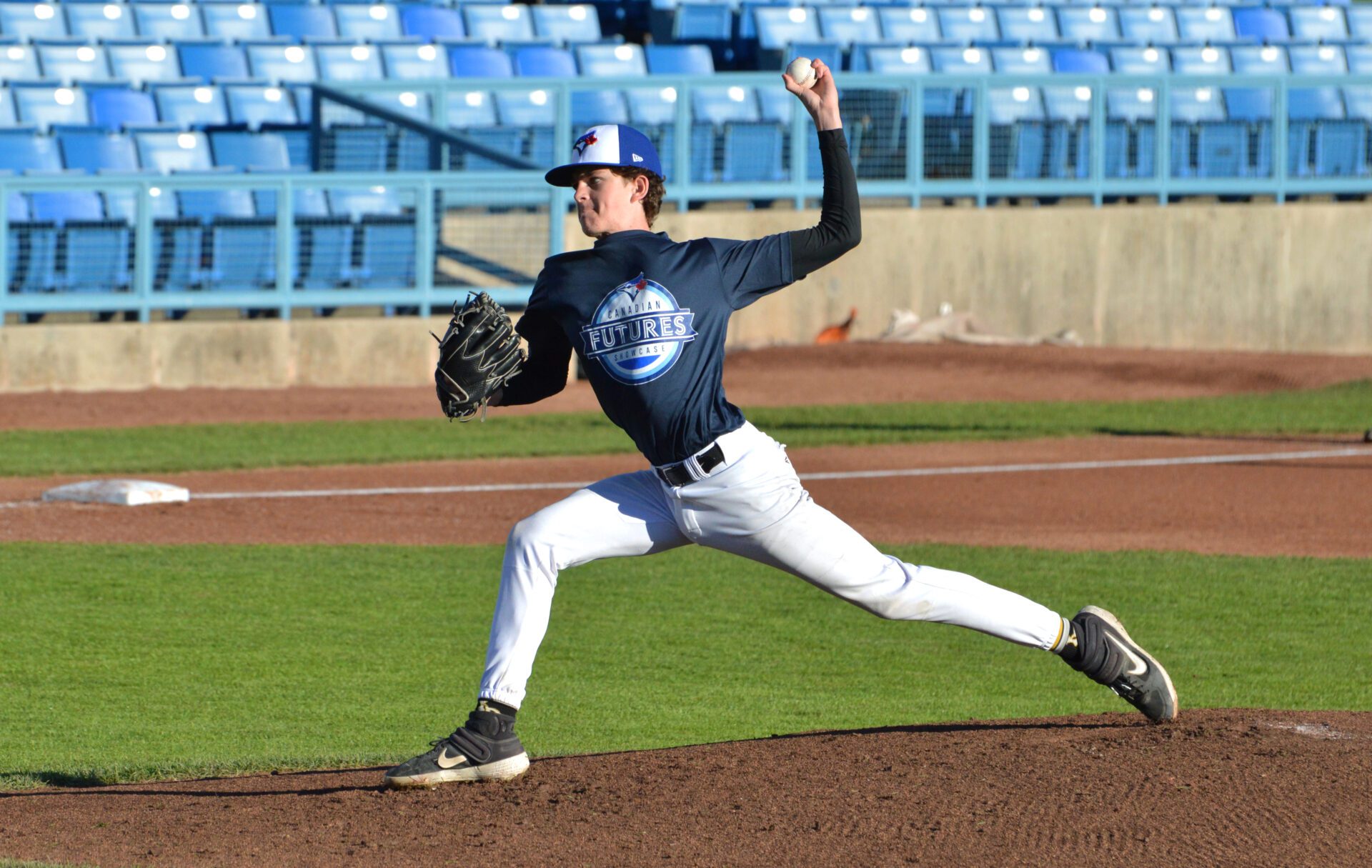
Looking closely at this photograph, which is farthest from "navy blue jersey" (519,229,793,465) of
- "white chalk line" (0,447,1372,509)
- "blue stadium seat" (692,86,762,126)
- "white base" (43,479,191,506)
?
"blue stadium seat" (692,86,762,126)

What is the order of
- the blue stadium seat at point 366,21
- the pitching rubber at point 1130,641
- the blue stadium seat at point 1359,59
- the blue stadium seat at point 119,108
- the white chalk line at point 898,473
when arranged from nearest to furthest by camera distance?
1. the pitching rubber at point 1130,641
2. the white chalk line at point 898,473
3. the blue stadium seat at point 119,108
4. the blue stadium seat at point 366,21
5. the blue stadium seat at point 1359,59

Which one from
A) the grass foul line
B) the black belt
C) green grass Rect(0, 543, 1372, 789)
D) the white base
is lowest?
the grass foul line

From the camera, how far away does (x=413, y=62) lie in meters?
20.3

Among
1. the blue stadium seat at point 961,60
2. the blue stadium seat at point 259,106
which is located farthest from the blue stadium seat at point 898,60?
the blue stadium seat at point 259,106

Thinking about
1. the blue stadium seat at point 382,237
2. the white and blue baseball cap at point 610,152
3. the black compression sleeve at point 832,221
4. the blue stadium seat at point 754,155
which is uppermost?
the white and blue baseball cap at point 610,152

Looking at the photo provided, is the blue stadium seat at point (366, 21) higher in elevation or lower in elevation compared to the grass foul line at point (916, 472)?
higher

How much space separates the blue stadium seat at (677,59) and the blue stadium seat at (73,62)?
6.50m

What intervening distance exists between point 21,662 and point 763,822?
13.2ft

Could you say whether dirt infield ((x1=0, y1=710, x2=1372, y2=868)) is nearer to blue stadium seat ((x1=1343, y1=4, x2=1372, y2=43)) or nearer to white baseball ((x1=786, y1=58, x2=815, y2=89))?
white baseball ((x1=786, y1=58, x2=815, y2=89))

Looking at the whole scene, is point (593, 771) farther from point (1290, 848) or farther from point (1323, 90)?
point (1323, 90)

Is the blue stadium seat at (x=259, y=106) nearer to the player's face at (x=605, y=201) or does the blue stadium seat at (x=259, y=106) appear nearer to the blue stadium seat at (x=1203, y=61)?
the blue stadium seat at (x=1203, y=61)

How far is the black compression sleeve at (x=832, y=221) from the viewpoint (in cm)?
446

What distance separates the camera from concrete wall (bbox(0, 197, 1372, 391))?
65.7 feet

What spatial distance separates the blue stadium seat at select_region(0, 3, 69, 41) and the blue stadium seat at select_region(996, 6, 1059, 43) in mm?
12323
